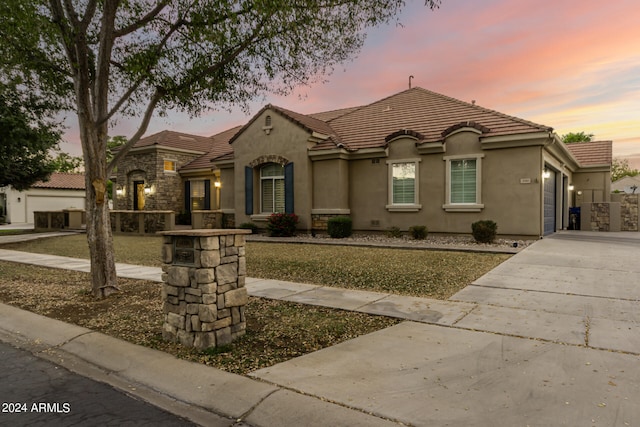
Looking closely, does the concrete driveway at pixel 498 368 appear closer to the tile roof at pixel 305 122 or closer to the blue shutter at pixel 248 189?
the tile roof at pixel 305 122

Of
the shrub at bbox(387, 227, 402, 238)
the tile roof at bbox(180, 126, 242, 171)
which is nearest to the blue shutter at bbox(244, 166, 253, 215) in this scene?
the tile roof at bbox(180, 126, 242, 171)

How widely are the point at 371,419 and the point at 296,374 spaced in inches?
38.5

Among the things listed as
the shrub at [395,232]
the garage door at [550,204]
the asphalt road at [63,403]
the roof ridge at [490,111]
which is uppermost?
the roof ridge at [490,111]

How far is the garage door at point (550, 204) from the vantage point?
52.0 feet

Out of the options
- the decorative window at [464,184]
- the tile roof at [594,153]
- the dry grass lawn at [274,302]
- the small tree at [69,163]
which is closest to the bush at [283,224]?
the dry grass lawn at [274,302]

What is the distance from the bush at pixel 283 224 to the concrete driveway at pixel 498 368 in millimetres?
11266

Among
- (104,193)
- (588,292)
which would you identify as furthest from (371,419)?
(104,193)

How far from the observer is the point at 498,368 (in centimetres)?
354

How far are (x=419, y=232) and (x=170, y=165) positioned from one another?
17.1 metres

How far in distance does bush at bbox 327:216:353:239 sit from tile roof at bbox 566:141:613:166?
47.7 ft

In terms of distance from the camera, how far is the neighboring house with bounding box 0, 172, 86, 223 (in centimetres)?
3675

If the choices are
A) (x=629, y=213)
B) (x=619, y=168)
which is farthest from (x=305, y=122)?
(x=619, y=168)

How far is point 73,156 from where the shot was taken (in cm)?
6056

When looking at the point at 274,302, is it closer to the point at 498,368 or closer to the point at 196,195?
the point at 498,368
